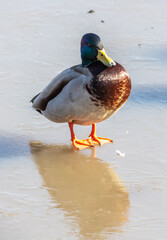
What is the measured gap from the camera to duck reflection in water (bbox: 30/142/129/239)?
10.9 feet

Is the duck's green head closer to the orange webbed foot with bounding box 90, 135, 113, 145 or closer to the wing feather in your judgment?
the wing feather

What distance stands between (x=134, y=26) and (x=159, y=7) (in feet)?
3.19

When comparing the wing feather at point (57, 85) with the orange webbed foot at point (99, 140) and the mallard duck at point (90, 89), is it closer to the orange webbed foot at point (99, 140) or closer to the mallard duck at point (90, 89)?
the mallard duck at point (90, 89)

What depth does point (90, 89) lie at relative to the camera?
4.18m

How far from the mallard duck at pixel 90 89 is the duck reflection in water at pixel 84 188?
254 mm

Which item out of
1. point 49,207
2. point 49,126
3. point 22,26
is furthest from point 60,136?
point 22,26

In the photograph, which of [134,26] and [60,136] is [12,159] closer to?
[60,136]

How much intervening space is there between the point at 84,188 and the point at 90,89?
76cm

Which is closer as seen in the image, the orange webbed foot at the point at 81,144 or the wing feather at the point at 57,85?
the wing feather at the point at 57,85

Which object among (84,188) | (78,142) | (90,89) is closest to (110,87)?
(90,89)

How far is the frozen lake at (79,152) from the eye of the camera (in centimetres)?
333

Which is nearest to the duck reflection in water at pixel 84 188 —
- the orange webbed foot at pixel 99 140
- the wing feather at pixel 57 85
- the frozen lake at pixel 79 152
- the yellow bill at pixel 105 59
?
the frozen lake at pixel 79 152

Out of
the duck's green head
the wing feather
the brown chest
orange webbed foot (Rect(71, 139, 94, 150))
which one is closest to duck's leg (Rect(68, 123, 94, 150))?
orange webbed foot (Rect(71, 139, 94, 150))

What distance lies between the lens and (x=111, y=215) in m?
3.42
